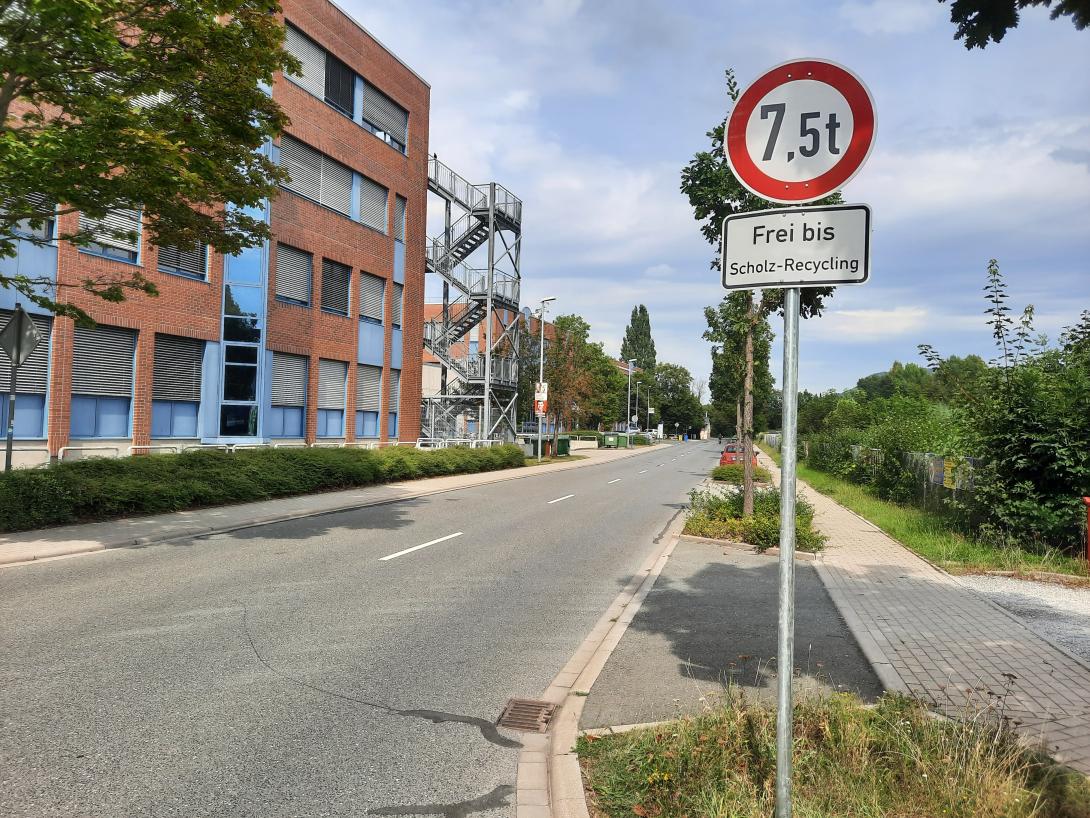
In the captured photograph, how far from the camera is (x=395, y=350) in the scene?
28.5 m

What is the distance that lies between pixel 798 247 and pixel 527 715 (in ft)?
11.1

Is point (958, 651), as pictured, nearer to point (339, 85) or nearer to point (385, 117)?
point (339, 85)

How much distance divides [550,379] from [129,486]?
33.6m

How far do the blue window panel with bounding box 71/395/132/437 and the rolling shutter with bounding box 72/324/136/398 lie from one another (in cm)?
18

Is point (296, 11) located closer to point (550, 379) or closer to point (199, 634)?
point (199, 634)

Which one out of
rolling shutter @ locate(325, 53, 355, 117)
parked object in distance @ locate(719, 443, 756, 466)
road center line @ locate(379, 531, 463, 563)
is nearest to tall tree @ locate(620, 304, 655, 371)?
parked object in distance @ locate(719, 443, 756, 466)

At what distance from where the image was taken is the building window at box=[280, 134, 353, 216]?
23.0m

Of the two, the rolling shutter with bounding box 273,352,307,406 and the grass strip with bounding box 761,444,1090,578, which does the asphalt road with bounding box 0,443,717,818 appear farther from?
the rolling shutter with bounding box 273,352,307,406

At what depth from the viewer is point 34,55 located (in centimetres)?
843

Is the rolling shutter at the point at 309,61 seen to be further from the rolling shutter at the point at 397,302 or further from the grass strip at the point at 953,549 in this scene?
the grass strip at the point at 953,549

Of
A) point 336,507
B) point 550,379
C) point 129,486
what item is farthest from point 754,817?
point 550,379

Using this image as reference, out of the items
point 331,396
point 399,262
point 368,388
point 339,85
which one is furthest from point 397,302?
point 339,85

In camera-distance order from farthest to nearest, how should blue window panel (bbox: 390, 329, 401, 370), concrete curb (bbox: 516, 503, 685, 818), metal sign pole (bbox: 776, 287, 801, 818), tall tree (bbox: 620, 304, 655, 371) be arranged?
tall tree (bbox: 620, 304, 655, 371) → blue window panel (bbox: 390, 329, 401, 370) → concrete curb (bbox: 516, 503, 685, 818) → metal sign pole (bbox: 776, 287, 801, 818)

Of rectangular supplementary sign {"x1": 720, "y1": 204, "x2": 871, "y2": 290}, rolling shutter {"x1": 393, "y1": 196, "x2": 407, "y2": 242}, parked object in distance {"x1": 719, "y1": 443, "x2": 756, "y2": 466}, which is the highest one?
rolling shutter {"x1": 393, "y1": 196, "x2": 407, "y2": 242}
